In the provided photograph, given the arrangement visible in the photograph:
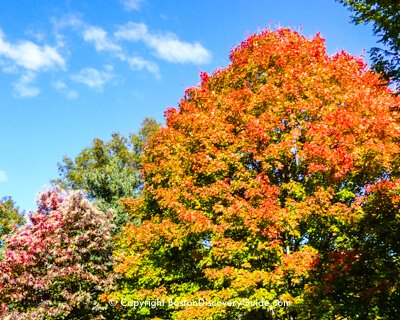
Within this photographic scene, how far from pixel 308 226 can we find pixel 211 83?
8984 millimetres

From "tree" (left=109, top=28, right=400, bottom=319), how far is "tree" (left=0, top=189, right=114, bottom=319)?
2.17 metres

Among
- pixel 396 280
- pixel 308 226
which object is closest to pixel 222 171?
pixel 308 226

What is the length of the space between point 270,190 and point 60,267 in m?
11.4

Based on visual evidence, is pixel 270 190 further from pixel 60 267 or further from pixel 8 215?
pixel 8 215

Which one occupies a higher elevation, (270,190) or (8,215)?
(8,215)

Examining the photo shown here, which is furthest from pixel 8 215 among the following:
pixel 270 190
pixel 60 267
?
pixel 270 190

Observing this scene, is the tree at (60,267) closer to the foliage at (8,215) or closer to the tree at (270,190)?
the tree at (270,190)

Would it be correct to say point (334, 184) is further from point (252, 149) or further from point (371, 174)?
point (252, 149)

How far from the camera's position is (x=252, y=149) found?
1338cm

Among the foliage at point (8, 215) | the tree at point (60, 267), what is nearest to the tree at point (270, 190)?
the tree at point (60, 267)

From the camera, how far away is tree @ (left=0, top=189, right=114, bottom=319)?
641 inches

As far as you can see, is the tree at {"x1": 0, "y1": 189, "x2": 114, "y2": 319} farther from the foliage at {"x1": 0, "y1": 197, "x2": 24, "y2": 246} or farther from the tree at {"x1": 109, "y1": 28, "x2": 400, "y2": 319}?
the foliage at {"x1": 0, "y1": 197, "x2": 24, "y2": 246}

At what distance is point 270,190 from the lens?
479 inches

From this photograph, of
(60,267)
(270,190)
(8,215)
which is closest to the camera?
(270,190)
